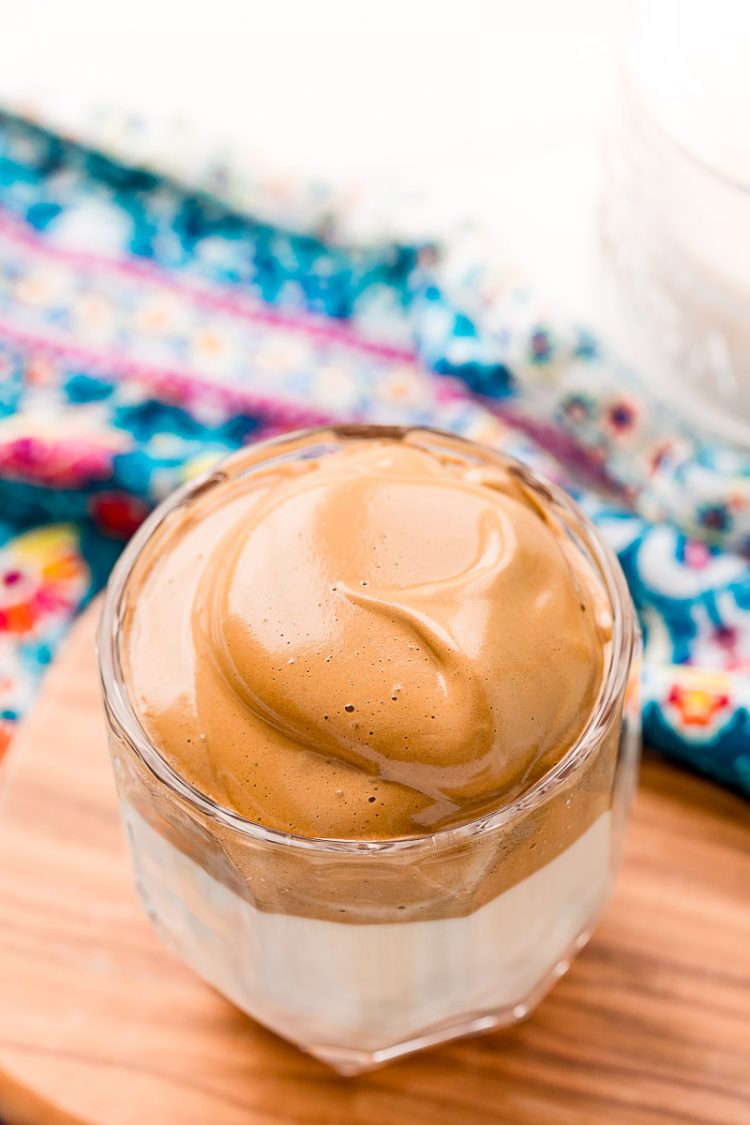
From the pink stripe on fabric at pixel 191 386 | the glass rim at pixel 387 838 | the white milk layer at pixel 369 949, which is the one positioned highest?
the glass rim at pixel 387 838

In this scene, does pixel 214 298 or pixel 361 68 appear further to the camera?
pixel 361 68

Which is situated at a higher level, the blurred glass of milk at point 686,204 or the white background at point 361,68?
the blurred glass of milk at point 686,204

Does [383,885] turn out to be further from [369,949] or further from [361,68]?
[361,68]

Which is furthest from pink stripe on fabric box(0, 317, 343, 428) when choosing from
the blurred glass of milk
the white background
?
the white background

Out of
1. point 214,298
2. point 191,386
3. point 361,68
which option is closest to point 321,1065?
point 191,386

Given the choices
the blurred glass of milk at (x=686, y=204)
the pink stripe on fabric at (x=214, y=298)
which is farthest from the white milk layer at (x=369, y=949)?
the pink stripe on fabric at (x=214, y=298)

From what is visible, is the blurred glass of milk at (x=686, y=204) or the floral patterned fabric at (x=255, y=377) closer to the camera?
the blurred glass of milk at (x=686, y=204)

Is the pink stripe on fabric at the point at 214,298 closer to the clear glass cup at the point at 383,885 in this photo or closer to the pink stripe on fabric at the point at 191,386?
the pink stripe on fabric at the point at 191,386
